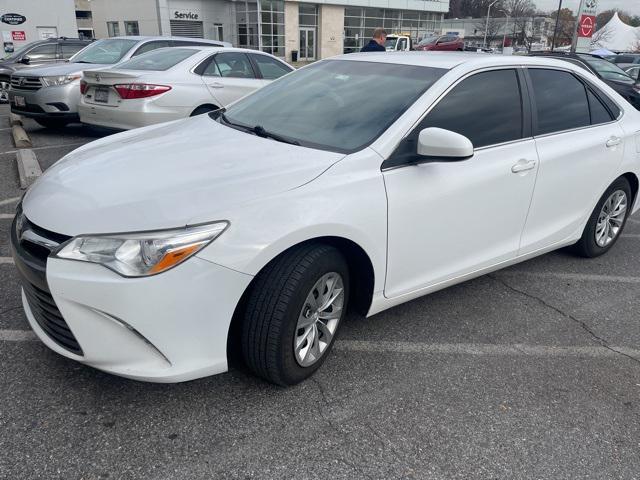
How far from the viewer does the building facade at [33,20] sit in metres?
24.4

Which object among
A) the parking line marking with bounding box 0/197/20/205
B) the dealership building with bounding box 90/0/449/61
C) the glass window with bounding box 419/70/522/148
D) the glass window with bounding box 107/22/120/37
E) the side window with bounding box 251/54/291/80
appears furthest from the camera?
the glass window with bounding box 107/22/120/37

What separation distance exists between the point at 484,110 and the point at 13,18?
27.5 m

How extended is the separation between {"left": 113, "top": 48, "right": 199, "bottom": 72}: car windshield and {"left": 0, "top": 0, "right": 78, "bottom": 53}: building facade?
19909 millimetres

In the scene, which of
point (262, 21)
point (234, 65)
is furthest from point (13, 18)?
point (234, 65)

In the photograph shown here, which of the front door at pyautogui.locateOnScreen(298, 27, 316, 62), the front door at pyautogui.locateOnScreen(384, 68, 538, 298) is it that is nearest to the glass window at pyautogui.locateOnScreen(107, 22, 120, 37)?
the front door at pyautogui.locateOnScreen(298, 27, 316, 62)

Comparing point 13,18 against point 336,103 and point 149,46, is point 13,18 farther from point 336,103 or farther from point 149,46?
point 336,103

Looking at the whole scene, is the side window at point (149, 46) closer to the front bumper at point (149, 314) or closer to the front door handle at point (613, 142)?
the front door handle at point (613, 142)

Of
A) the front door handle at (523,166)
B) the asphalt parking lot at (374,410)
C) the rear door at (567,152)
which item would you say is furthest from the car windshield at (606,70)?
the asphalt parking lot at (374,410)

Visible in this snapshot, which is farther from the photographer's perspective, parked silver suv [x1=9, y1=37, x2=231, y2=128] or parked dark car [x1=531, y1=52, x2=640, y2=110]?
parked dark car [x1=531, y1=52, x2=640, y2=110]

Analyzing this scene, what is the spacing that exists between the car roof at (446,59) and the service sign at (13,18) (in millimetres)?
26163

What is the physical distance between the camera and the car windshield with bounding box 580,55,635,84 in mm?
11195

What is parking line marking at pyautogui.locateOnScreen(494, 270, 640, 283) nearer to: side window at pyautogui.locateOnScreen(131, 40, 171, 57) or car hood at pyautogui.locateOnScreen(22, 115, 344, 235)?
car hood at pyautogui.locateOnScreen(22, 115, 344, 235)

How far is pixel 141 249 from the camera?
Result: 7.22ft

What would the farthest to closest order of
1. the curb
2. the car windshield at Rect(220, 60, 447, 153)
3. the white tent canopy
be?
1. the white tent canopy
2. the curb
3. the car windshield at Rect(220, 60, 447, 153)
